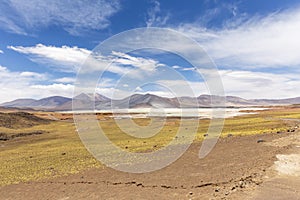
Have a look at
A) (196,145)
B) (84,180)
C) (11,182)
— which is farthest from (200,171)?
(11,182)

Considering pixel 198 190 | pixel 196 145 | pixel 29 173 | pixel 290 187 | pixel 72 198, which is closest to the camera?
pixel 290 187

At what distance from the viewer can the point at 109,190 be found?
60.0 ft

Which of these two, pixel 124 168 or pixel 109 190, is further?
pixel 124 168

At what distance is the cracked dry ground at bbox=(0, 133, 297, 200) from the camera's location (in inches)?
633

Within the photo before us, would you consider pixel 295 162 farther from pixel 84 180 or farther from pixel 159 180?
pixel 84 180

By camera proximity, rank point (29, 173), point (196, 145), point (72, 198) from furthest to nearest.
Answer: point (196, 145), point (29, 173), point (72, 198)

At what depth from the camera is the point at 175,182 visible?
1844 centimetres

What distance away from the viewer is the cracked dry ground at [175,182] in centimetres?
1608

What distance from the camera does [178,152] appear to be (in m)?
29.7

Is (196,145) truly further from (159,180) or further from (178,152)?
(159,180)

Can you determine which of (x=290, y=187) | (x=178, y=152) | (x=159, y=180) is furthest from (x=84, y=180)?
(x=290, y=187)

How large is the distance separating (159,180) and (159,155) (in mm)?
9491

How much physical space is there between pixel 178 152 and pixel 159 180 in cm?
1050

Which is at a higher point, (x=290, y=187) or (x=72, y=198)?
(x=290, y=187)
